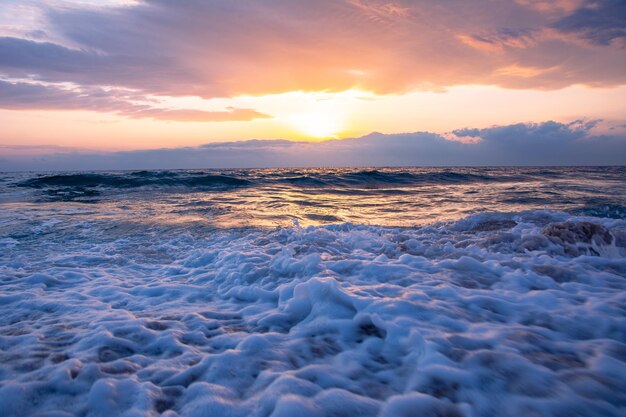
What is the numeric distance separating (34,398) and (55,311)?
153 centimetres

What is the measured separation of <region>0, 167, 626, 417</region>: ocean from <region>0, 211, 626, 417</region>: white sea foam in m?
0.01

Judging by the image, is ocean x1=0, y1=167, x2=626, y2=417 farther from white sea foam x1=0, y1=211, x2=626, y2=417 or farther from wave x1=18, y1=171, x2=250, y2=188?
wave x1=18, y1=171, x2=250, y2=188

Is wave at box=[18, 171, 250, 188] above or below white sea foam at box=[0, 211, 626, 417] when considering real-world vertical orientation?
above

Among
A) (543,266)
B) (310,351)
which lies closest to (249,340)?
(310,351)

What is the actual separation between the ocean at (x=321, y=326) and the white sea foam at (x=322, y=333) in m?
0.01

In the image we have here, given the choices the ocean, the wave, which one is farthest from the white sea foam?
the wave

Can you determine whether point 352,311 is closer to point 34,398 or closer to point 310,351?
point 310,351

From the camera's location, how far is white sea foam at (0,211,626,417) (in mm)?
1972

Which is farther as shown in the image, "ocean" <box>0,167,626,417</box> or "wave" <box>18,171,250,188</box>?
"wave" <box>18,171,250,188</box>

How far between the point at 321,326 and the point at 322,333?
0.34 feet

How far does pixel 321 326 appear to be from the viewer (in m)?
2.87

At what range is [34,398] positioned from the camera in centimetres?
198

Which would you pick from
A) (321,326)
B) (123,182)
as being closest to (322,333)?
(321,326)

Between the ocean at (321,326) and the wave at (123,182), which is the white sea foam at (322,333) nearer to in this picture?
the ocean at (321,326)
